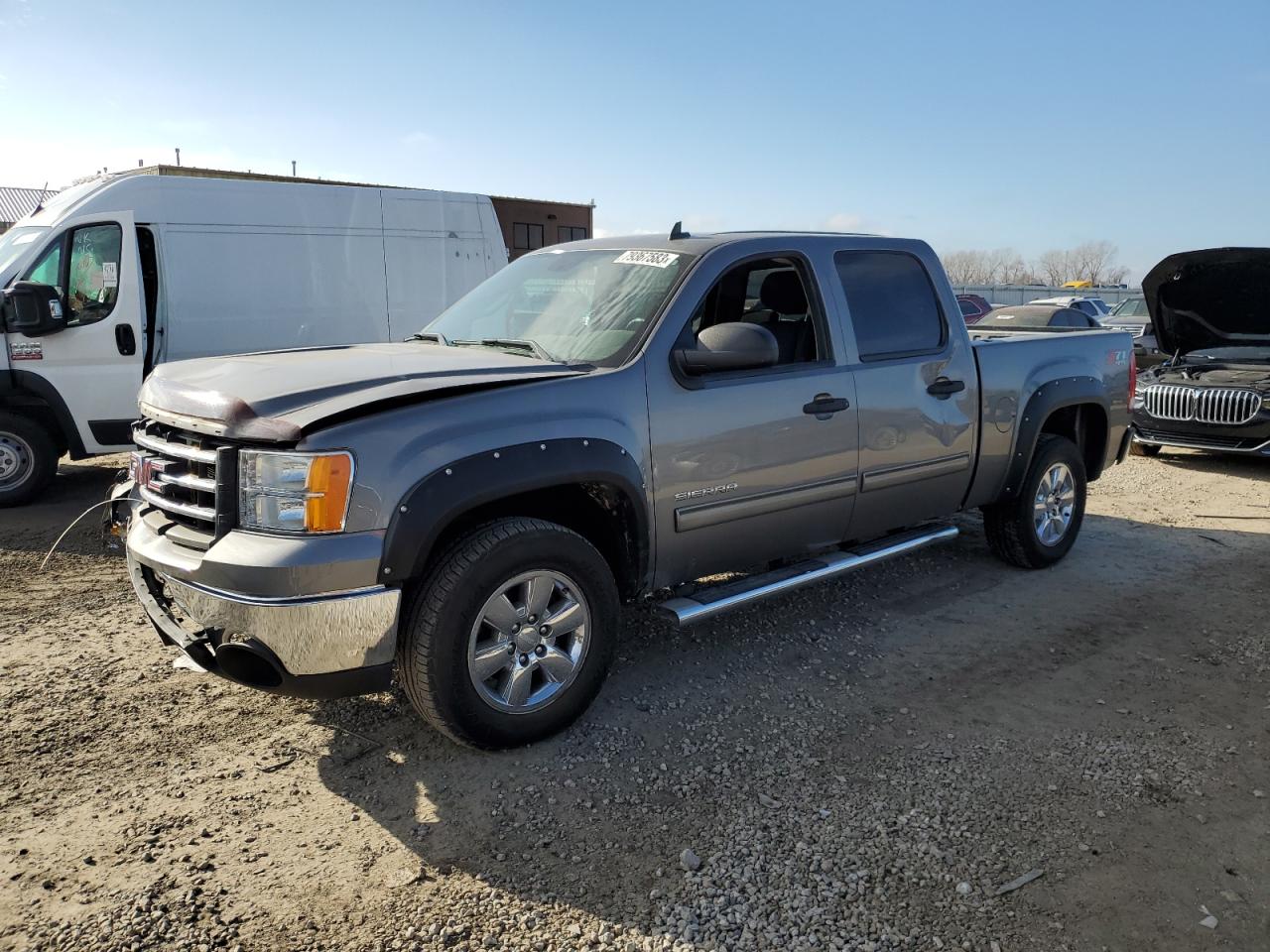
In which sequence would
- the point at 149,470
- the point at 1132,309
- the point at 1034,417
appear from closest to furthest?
the point at 149,470
the point at 1034,417
the point at 1132,309

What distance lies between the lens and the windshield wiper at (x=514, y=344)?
3.97 meters

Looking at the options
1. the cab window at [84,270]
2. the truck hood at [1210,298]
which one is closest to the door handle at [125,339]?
the cab window at [84,270]

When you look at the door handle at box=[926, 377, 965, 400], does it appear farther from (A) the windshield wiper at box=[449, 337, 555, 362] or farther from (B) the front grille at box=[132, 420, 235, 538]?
(B) the front grille at box=[132, 420, 235, 538]

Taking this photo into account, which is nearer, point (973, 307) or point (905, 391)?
point (905, 391)

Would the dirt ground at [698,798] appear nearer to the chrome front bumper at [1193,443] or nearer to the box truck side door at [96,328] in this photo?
the box truck side door at [96,328]

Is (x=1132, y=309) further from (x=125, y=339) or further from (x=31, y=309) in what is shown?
(x=31, y=309)

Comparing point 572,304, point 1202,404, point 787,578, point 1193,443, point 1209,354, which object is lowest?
point 787,578

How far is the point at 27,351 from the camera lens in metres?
7.51

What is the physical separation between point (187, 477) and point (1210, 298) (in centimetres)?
978

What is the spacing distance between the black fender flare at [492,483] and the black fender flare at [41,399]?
5.92 metres

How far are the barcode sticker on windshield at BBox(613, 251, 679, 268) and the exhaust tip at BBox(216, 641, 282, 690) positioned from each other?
2.33 meters

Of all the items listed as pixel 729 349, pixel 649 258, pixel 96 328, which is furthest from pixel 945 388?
pixel 96 328

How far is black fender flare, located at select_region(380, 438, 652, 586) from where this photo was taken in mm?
3062

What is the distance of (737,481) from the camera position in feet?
13.1
